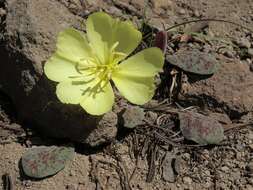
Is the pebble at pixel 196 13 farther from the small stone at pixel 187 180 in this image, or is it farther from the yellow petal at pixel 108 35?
the small stone at pixel 187 180

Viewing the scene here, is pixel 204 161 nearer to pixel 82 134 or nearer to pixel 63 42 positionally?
pixel 82 134

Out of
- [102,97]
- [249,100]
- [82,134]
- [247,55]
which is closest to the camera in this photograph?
[102,97]

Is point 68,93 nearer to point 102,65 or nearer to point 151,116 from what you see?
point 102,65

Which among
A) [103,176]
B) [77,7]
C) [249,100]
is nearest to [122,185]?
[103,176]

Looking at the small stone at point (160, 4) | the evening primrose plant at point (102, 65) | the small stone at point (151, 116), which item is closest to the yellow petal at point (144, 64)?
the evening primrose plant at point (102, 65)

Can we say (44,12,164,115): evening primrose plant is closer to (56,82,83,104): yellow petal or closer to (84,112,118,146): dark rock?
(56,82,83,104): yellow petal
